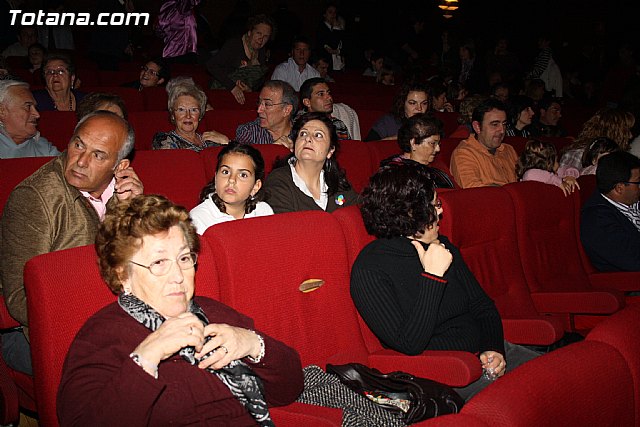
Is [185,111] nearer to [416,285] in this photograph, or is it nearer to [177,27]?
[416,285]

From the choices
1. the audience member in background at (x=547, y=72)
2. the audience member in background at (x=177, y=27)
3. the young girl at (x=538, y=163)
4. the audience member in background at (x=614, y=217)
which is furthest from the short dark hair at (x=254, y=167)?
the audience member in background at (x=547, y=72)

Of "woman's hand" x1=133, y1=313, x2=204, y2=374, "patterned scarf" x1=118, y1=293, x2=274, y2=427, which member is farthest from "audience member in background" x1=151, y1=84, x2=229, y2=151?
"woman's hand" x1=133, y1=313, x2=204, y2=374

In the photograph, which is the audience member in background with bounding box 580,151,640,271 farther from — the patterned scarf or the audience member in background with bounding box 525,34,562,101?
the audience member in background with bounding box 525,34,562,101

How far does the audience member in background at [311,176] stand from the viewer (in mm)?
2920

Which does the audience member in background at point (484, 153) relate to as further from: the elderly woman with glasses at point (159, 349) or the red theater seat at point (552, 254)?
the elderly woman with glasses at point (159, 349)

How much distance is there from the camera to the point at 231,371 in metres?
1.44

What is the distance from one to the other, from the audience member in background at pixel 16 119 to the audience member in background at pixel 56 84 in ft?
3.30

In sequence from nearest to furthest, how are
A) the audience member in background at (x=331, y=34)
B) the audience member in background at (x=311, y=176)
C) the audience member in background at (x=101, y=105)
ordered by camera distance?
1. the audience member in background at (x=311, y=176)
2. the audience member in background at (x=101, y=105)
3. the audience member in background at (x=331, y=34)

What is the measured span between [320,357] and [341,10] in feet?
29.8

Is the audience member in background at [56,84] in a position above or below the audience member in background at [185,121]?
above

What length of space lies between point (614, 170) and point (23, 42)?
5.58 metres

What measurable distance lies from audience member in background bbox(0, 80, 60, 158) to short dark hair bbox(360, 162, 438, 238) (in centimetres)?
174

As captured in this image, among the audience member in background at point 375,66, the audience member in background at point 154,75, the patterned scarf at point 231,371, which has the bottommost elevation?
the patterned scarf at point 231,371

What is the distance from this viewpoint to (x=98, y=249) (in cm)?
146
